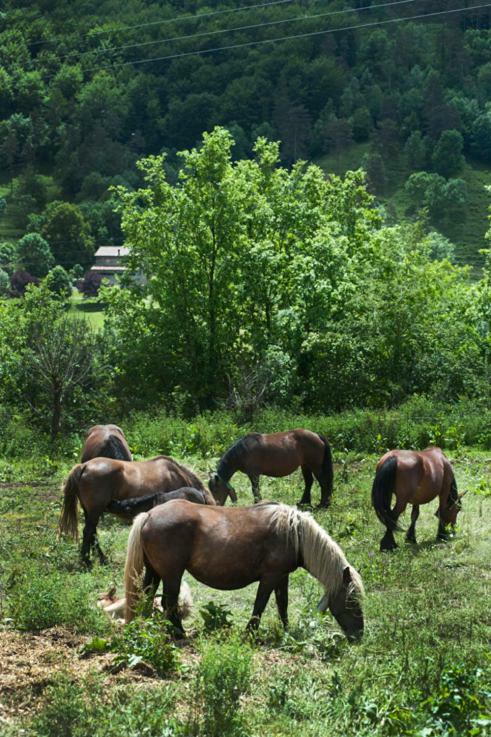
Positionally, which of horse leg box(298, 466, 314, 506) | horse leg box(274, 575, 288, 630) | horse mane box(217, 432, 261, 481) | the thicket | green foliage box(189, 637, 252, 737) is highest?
green foliage box(189, 637, 252, 737)

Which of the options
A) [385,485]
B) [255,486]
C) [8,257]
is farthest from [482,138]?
[385,485]

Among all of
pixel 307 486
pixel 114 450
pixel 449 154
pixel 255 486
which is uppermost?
pixel 114 450

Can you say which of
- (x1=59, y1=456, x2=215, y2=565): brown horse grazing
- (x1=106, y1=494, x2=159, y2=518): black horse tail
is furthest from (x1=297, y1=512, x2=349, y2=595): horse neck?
(x1=59, y1=456, x2=215, y2=565): brown horse grazing

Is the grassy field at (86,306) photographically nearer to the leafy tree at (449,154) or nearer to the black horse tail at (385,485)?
the leafy tree at (449,154)

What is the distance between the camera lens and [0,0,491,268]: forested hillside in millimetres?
129375

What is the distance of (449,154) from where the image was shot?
135000mm

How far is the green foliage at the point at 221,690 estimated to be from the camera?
741 cm

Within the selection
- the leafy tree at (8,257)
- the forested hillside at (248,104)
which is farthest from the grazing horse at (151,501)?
the leafy tree at (8,257)

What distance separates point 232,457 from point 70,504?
174 inches

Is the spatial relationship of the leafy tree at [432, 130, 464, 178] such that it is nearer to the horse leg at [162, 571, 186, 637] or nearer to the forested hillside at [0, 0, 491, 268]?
the forested hillside at [0, 0, 491, 268]

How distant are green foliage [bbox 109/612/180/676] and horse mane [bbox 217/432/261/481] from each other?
8.10 m

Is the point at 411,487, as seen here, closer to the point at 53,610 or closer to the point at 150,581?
the point at 150,581

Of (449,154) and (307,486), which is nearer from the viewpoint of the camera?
(307,486)

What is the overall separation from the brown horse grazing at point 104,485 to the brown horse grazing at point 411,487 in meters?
2.82
